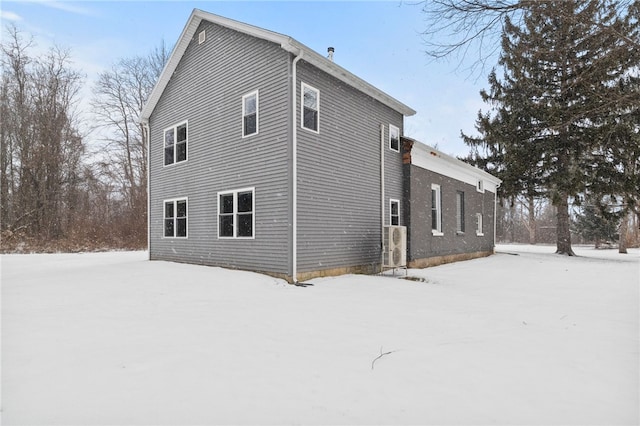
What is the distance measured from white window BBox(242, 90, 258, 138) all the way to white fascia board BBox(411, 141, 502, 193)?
5409 mm

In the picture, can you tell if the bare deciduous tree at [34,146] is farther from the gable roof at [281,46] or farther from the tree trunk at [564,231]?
the tree trunk at [564,231]

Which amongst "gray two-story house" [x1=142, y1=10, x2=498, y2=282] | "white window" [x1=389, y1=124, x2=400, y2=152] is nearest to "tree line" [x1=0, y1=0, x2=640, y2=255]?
"white window" [x1=389, y1=124, x2=400, y2=152]

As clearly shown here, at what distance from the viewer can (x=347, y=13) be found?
8.73 m

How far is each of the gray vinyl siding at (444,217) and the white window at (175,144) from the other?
732 centimetres

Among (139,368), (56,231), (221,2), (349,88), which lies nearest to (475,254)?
(349,88)

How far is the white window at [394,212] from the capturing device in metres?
11.2

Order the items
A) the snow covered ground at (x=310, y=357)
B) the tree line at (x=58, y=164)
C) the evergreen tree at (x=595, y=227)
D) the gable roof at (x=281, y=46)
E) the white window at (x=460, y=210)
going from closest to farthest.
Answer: the snow covered ground at (x=310, y=357)
the gable roof at (x=281, y=46)
the white window at (x=460, y=210)
the tree line at (x=58, y=164)
the evergreen tree at (x=595, y=227)

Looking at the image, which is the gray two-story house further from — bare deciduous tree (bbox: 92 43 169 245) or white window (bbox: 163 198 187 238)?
bare deciduous tree (bbox: 92 43 169 245)

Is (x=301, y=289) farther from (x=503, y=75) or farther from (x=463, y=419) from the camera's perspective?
(x=503, y=75)

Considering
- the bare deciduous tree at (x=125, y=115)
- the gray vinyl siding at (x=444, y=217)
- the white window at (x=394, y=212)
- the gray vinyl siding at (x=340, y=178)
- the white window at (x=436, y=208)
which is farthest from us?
the bare deciduous tree at (x=125, y=115)

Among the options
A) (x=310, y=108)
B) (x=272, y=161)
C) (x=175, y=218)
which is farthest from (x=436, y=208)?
(x=175, y=218)

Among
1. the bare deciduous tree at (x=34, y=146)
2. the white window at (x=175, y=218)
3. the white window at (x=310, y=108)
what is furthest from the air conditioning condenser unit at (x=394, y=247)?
the bare deciduous tree at (x=34, y=146)

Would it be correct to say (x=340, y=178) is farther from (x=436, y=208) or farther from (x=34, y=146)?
(x=34, y=146)

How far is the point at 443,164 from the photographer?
43.9ft
